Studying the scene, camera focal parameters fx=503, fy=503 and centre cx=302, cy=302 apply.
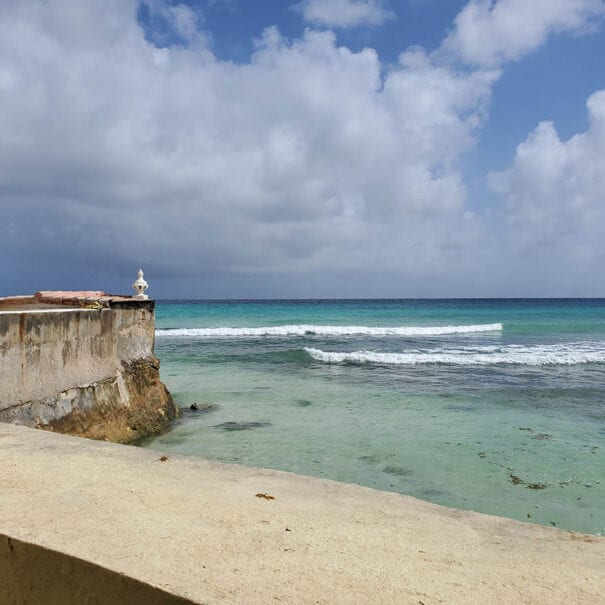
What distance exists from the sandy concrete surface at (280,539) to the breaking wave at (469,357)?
12.9m

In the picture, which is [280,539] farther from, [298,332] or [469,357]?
[298,332]

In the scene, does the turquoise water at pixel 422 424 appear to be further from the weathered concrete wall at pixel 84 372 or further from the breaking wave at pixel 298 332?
the breaking wave at pixel 298 332

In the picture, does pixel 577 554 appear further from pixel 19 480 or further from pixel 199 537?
pixel 19 480

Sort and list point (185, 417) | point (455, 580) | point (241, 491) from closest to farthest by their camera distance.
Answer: point (455, 580) < point (241, 491) < point (185, 417)

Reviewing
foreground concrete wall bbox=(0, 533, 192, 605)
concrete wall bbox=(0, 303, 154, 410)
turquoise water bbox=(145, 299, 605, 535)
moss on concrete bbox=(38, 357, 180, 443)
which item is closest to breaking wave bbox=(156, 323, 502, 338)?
turquoise water bbox=(145, 299, 605, 535)

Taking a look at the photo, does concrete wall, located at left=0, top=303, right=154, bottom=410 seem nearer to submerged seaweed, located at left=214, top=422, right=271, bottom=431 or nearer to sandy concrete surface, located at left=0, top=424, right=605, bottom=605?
submerged seaweed, located at left=214, top=422, right=271, bottom=431

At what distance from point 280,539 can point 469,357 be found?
15118 mm

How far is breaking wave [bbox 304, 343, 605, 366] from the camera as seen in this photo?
595 inches

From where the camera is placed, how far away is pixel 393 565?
1.89 meters

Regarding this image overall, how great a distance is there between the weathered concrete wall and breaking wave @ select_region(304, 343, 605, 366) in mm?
8896

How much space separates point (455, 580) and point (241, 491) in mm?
1225

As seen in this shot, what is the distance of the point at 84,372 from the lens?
6172 mm

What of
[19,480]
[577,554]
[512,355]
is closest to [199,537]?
[19,480]

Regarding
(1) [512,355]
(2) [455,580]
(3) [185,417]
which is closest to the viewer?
(2) [455,580]
